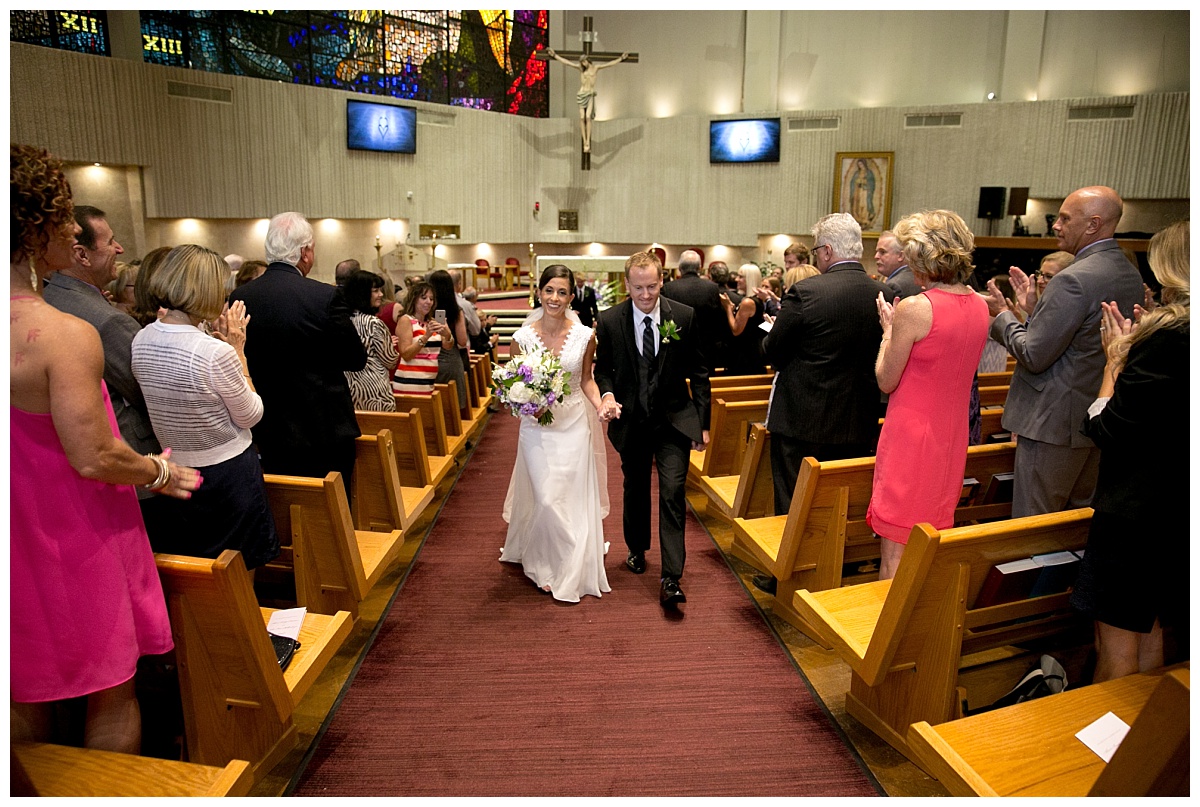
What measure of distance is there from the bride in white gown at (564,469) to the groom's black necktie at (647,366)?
0.28 metres

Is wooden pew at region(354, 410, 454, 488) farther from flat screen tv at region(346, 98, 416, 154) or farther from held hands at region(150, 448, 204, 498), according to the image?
flat screen tv at region(346, 98, 416, 154)

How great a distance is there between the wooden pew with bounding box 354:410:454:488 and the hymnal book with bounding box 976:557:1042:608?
2.86 m

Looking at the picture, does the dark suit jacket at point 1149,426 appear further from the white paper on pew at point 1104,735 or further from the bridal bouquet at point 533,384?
the bridal bouquet at point 533,384

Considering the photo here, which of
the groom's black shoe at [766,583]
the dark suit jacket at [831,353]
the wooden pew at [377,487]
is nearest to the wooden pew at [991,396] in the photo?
the dark suit jacket at [831,353]

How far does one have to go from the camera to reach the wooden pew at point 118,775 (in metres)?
1.71

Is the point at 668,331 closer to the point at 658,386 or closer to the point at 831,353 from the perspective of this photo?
the point at 658,386

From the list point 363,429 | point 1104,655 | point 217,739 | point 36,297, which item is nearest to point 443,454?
point 363,429

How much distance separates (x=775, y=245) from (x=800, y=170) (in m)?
1.54

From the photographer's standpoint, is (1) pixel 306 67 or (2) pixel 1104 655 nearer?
(2) pixel 1104 655

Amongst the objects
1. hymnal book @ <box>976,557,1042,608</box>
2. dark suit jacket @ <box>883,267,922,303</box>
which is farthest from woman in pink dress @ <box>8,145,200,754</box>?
dark suit jacket @ <box>883,267,922,303</box>

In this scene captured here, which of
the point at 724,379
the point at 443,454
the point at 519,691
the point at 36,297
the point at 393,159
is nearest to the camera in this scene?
the point at 36,297

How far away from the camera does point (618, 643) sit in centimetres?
326

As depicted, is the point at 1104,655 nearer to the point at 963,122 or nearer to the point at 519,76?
the point at 963,122

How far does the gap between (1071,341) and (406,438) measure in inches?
127
